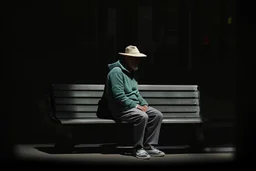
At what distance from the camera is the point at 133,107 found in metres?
6.79

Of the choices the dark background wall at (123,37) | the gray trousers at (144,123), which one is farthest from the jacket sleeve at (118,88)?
the dark background wall at (123,37)

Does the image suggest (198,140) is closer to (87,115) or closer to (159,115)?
(159,115)

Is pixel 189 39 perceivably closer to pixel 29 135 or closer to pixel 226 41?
pixel 226 41

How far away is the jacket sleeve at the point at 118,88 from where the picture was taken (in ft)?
21.9

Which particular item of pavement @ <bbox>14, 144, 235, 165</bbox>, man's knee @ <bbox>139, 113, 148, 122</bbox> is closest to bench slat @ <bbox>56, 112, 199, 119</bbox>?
pavement @ <bbox>14, 144, 235, 165</bbox>

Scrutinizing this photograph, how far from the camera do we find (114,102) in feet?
22.2

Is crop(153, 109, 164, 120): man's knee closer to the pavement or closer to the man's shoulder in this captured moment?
the pavement

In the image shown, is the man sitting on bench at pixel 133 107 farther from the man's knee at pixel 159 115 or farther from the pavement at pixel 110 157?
the pavement at pixel 110 157

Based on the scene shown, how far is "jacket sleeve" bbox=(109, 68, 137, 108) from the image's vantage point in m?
6.66

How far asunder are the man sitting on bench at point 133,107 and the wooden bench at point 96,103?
0.22m

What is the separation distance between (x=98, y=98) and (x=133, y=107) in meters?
0.69

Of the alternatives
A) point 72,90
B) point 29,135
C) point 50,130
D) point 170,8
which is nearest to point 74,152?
point 72,90

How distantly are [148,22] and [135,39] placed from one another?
0.77m

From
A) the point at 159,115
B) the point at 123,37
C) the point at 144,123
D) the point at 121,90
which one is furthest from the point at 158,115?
the point at 123,37
